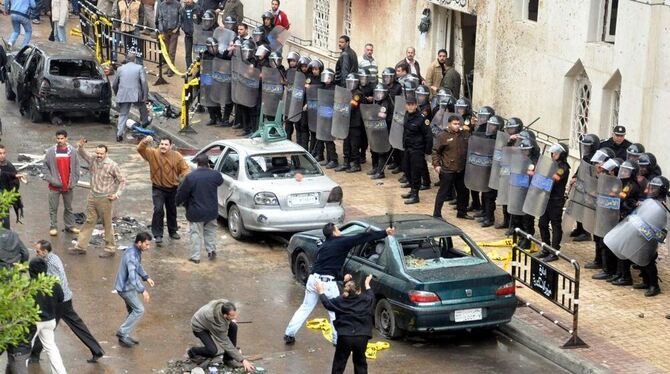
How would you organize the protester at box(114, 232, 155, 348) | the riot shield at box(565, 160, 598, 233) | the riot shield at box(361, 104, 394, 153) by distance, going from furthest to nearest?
the riot shield at box(361, 104, 394, 153) < the riot shield at box(565, 160, 598, 233) < the protester at box(114, 232, 155, 348)

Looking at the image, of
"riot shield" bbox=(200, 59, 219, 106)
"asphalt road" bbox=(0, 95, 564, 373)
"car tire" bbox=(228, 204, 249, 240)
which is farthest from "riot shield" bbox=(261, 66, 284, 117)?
"car tire" bbox=(228, 204, 249, 240)

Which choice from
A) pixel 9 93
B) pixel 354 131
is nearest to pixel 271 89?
pixel 354 131

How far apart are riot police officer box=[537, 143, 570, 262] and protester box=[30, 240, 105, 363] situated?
657cm

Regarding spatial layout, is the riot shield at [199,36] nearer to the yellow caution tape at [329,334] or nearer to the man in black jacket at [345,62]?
the man in black jacket at [345,62]

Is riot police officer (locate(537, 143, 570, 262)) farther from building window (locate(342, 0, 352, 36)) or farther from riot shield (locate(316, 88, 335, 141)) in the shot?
building window (locate(342, 0, 352, 36))

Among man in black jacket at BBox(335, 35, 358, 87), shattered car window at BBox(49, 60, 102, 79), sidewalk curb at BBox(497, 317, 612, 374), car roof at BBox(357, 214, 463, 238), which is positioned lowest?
sidewalk curb at BBox(497, 317, 612, 374)

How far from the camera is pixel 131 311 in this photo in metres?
16.5

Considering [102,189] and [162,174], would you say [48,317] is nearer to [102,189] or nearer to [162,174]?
[102,189]

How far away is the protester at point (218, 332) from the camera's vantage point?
15.3 meters

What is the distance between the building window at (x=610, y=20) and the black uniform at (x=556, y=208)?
145 inches

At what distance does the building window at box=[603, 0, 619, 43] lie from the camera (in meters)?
22.4

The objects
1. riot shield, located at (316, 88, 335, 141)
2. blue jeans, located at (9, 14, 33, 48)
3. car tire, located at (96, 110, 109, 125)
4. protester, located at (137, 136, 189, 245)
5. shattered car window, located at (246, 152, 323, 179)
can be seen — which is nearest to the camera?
protester, located at (137, 136, 189, 245)

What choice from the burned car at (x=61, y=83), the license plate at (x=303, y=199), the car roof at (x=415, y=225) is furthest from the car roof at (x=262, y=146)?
the burned car at (x=61, y=83)

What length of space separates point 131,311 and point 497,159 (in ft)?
22.1
